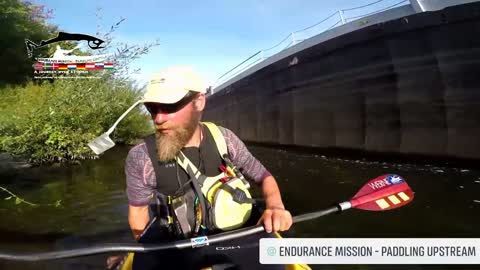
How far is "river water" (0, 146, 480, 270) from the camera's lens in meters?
5.75

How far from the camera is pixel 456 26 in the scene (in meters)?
9.65

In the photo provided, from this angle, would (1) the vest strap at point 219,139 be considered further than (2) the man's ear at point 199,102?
Yes

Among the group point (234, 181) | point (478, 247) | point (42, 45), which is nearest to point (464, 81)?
point (478, 247)

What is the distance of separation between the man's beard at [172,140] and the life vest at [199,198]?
0.25 feet

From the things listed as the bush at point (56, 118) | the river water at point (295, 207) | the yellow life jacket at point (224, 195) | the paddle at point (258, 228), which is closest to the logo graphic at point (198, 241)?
the paddle at point (258, 228)

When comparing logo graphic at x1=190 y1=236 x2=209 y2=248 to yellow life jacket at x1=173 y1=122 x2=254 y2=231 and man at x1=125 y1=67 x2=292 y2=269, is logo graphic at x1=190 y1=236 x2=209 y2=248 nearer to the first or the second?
yellow life jacket at x1=173 y1=122 x2=254 y2=231

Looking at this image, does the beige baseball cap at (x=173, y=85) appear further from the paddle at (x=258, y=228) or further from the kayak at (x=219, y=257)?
the kayak at (x=219, y=257)

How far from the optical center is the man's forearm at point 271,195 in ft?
9.58

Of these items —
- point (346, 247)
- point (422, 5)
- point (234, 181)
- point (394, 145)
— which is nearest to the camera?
point (234, 181)

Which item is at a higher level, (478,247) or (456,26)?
(456,26)

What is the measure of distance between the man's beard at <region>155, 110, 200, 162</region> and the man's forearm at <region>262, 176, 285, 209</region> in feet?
2.64

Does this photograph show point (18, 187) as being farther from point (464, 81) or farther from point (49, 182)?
point (464, 81)

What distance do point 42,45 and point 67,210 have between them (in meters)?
13.1

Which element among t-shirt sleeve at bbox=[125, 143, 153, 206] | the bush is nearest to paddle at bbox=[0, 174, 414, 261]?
t-shirt sleeve at bbox=[125, 143, 153, 206]
